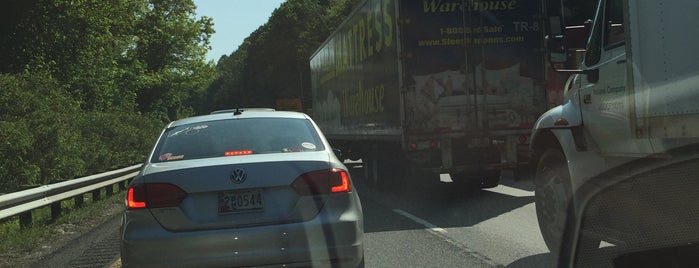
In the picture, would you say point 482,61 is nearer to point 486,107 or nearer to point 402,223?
point 486,107

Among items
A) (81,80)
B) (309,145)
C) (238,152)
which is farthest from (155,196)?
(81,80)

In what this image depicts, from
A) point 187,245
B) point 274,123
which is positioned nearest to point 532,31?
point 274,123

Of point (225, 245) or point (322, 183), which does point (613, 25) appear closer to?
point (322, 183)

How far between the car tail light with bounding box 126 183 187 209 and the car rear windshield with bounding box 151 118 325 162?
17.2 inches

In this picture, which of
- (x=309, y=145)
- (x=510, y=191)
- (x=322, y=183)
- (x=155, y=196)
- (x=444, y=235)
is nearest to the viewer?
(x=155, y=196)

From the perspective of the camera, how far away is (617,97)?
4969 mm

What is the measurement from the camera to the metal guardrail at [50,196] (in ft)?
26.3

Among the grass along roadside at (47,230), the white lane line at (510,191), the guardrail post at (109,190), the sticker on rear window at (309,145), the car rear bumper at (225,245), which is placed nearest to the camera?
the car rear bumper at (225,245)

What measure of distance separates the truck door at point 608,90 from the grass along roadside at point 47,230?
580 cm

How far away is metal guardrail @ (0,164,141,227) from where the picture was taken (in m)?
8.02

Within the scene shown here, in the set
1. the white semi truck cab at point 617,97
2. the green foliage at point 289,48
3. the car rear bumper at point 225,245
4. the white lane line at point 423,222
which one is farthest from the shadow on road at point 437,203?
the green foliage at point 289,48

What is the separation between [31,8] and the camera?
2298cm

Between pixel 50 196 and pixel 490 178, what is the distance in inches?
293

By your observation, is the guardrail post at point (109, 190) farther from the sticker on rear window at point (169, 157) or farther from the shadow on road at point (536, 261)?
the shadow on road at point (536, 261)
